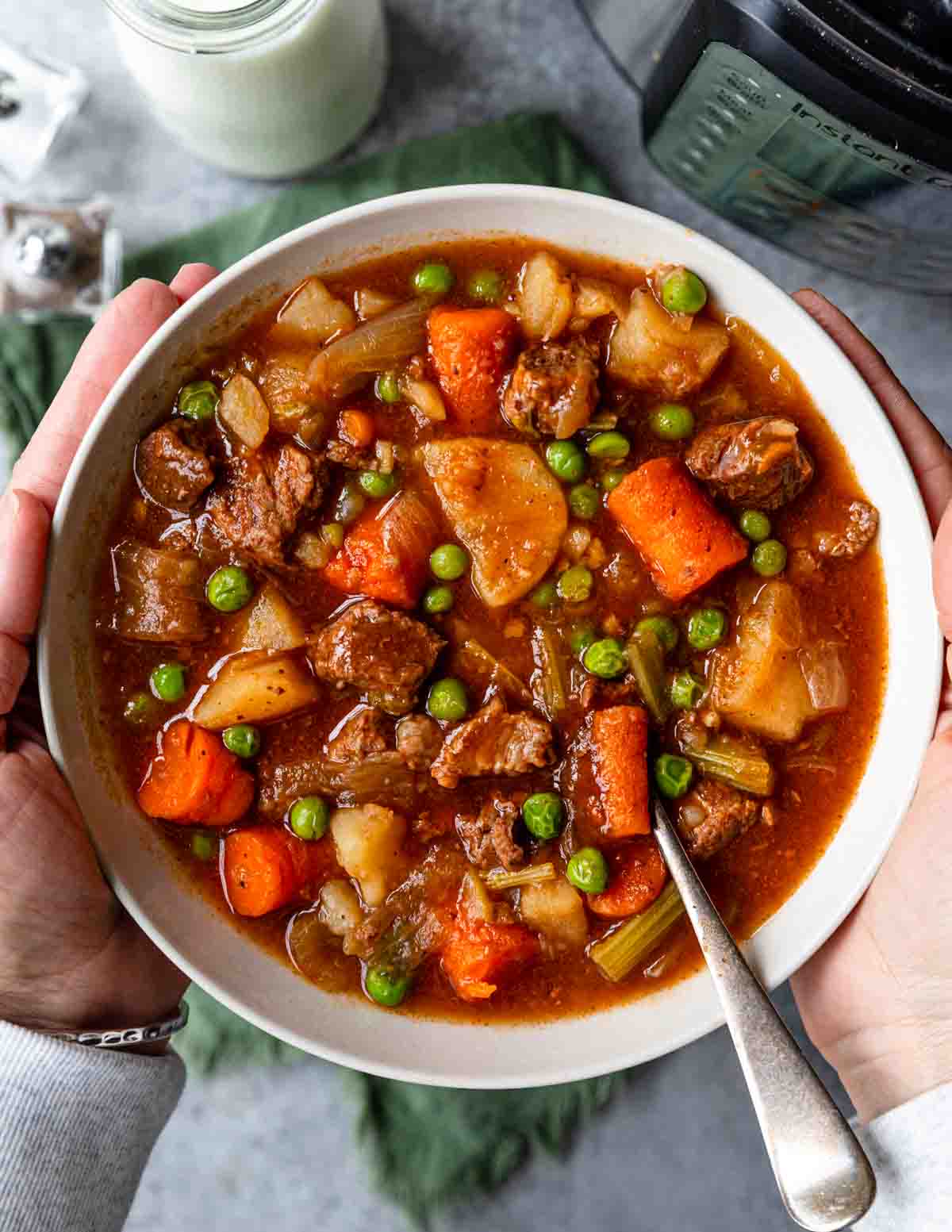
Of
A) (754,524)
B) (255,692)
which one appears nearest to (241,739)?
(255,692)

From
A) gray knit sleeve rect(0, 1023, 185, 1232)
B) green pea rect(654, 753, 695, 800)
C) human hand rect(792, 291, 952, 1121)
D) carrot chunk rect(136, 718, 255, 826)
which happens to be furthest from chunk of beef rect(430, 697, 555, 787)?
gray knit sleeve rect(0, 1023, 185, 1232)

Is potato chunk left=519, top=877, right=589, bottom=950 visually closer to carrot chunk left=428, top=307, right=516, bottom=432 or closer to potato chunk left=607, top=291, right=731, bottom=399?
carrot chunk left=428, top=307, right=516, bottom=432

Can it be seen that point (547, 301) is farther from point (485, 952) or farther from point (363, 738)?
point (485, 952)

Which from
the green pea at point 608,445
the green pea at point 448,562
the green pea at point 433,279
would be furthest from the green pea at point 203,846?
the green pea at point 433,279

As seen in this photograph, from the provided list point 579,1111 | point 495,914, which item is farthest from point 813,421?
point 579,1111

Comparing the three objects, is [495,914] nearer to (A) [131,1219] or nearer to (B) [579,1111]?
(B) [579,1111]

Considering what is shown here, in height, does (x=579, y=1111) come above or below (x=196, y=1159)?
above
